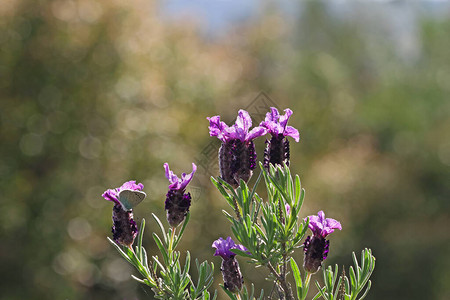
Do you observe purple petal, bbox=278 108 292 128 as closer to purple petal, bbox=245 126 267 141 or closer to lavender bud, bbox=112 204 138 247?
purple petal, bbox=245 126 267 141

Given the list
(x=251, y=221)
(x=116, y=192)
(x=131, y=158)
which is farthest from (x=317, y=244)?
(x=131, y=158)

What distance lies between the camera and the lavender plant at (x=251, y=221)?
885mm

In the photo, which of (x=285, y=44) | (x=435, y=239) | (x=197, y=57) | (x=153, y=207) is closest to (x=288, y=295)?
(x=153, y=207)

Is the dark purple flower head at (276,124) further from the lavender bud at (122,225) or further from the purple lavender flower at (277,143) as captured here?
the lavender bud at (122,225)

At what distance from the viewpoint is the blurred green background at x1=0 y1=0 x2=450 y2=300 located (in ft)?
14.1

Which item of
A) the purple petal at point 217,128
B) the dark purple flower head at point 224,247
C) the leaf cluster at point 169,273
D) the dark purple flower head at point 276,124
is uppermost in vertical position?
the dark purple flower head at point 276,124

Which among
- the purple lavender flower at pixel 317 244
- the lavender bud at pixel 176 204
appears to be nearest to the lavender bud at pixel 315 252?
the purple lavender flower at pixel 317 244

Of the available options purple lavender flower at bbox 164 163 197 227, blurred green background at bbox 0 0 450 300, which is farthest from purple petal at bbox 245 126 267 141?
blurred green background at bbox 0 0 450 300

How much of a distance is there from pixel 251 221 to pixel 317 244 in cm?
12

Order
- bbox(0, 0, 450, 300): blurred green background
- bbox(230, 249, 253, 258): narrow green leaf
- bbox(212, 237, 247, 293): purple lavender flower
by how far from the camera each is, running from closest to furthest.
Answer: bbox(230, 249, 253, 258): narrow green leaf, bbox(212, 237, 247, 293): purple lavender flower, bbox(0, 0, 450, 300): blurred green background

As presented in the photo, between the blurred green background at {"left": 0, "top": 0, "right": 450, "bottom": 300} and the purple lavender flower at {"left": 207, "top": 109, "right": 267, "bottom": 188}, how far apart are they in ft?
8.32

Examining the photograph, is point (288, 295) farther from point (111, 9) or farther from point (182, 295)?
point (111, 9)

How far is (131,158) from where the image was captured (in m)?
4.73

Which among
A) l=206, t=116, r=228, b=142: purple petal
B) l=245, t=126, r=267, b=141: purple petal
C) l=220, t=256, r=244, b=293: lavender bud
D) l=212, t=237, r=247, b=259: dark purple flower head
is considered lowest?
l=220, t=256, r=244, b=293: lavender bud
